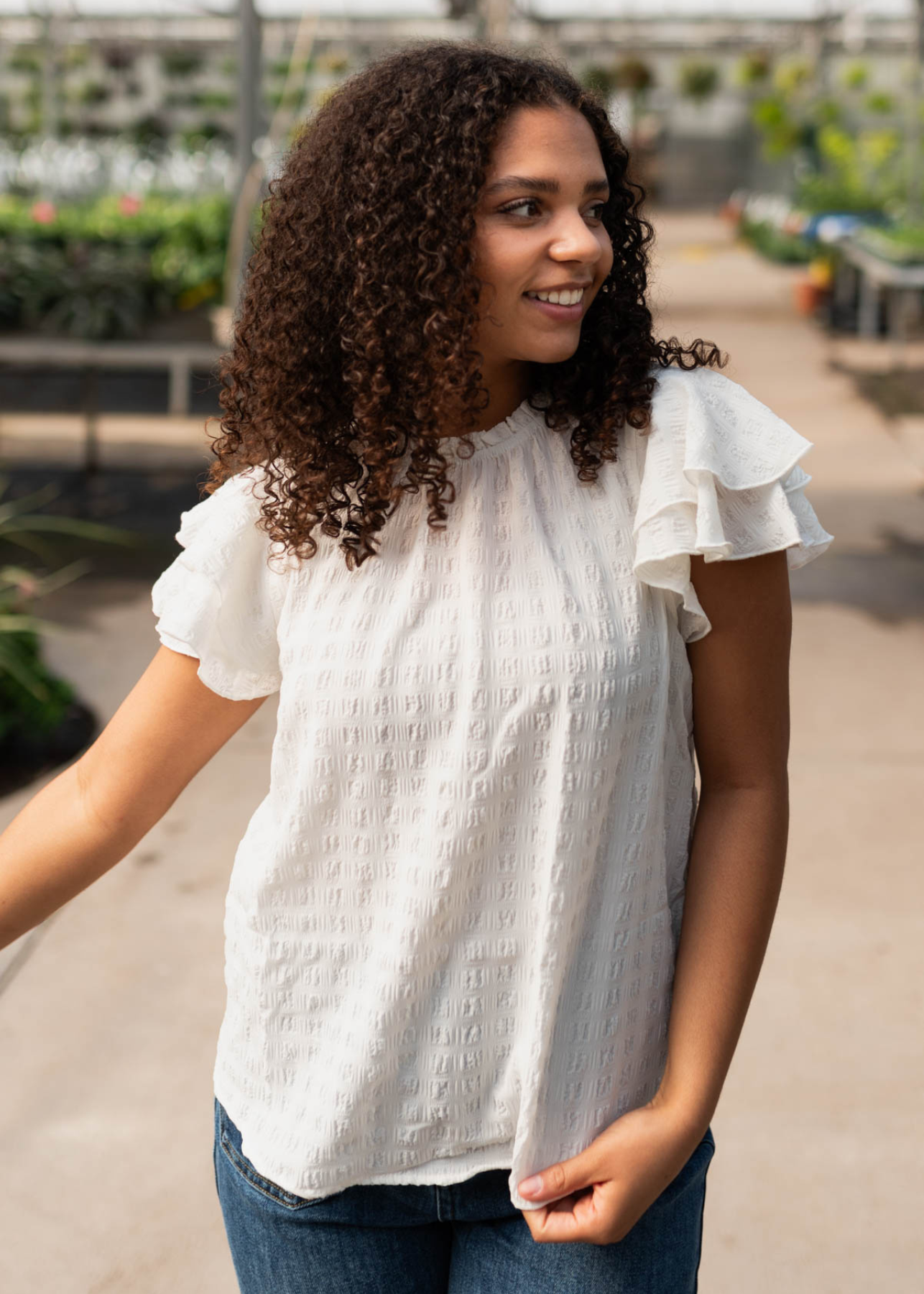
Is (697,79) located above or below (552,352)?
above

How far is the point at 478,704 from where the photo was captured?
3.75 ft

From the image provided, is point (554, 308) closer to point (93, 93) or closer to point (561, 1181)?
point (561, 1181)

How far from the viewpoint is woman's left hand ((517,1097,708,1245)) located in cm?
114

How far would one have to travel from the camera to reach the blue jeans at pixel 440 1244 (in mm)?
1207

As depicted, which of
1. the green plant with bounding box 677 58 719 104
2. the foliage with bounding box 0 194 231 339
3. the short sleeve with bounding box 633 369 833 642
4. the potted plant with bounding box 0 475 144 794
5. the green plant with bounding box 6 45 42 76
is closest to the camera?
the short sleeve with bounding box 633 369 833 642

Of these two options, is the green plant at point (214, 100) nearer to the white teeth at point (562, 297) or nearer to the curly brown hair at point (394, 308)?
the curly brown hair at point (394, 308)

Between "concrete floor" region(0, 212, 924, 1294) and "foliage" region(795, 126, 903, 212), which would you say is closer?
"concrete floor" region(0, 212, 924, 1294)

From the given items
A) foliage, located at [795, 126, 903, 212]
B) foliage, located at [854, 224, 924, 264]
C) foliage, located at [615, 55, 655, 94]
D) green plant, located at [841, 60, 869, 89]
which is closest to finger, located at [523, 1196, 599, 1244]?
foliage, located at [854, 224, 924, 264]

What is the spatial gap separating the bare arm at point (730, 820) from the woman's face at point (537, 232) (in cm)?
23

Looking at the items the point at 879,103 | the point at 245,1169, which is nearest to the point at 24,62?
the point at 879,103

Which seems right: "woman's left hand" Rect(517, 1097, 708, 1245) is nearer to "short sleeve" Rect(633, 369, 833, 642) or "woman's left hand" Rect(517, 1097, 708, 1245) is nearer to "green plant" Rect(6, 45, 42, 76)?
"short sleeve" Rect(633, 369, 833, 642)

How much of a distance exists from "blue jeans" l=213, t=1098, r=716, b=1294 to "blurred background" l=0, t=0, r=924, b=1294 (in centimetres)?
86

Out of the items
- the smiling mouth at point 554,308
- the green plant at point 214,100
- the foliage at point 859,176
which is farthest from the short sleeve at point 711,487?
the green plant at point 214,100

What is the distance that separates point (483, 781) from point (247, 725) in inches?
142
